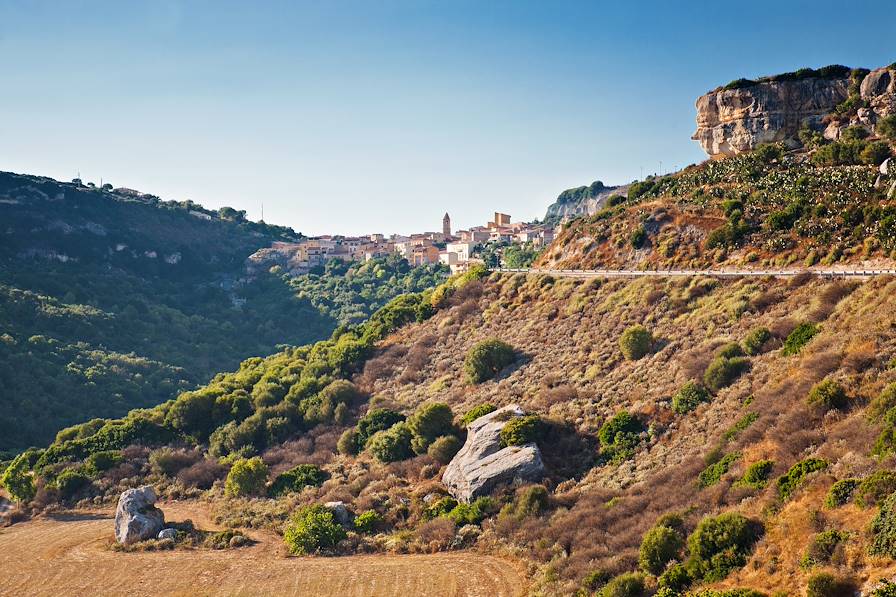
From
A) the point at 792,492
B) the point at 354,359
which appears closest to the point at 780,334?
the point at 792,492

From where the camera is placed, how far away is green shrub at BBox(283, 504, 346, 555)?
96.1 ft

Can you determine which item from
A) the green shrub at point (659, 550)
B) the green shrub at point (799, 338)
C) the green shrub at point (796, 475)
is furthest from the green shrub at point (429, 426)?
the green shrub at point (796, 475)

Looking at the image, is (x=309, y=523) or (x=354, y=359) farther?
(x=354, y=359)

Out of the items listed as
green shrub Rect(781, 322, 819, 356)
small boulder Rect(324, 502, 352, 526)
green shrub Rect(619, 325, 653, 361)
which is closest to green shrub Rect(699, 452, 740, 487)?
green shrub Rect(781, 322, 819, 356)

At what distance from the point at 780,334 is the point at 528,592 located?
56.0 ft

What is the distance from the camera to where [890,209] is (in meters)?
40.9

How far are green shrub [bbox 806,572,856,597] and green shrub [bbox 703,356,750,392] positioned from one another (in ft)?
51.9

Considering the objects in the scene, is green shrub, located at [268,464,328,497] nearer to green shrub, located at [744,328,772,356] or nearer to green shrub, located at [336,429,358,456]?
green shrub, located at [336,429,358,456]

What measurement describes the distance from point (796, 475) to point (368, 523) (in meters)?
17.6

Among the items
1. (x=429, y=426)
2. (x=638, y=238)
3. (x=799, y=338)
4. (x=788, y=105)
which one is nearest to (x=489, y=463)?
(x=429, y=426)

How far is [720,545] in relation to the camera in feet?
62.4

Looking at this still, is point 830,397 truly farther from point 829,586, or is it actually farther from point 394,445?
point 394,445

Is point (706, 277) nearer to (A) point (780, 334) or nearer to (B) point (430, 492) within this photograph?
(A) point (780, 334)

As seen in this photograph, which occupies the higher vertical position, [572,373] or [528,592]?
[572,373]
